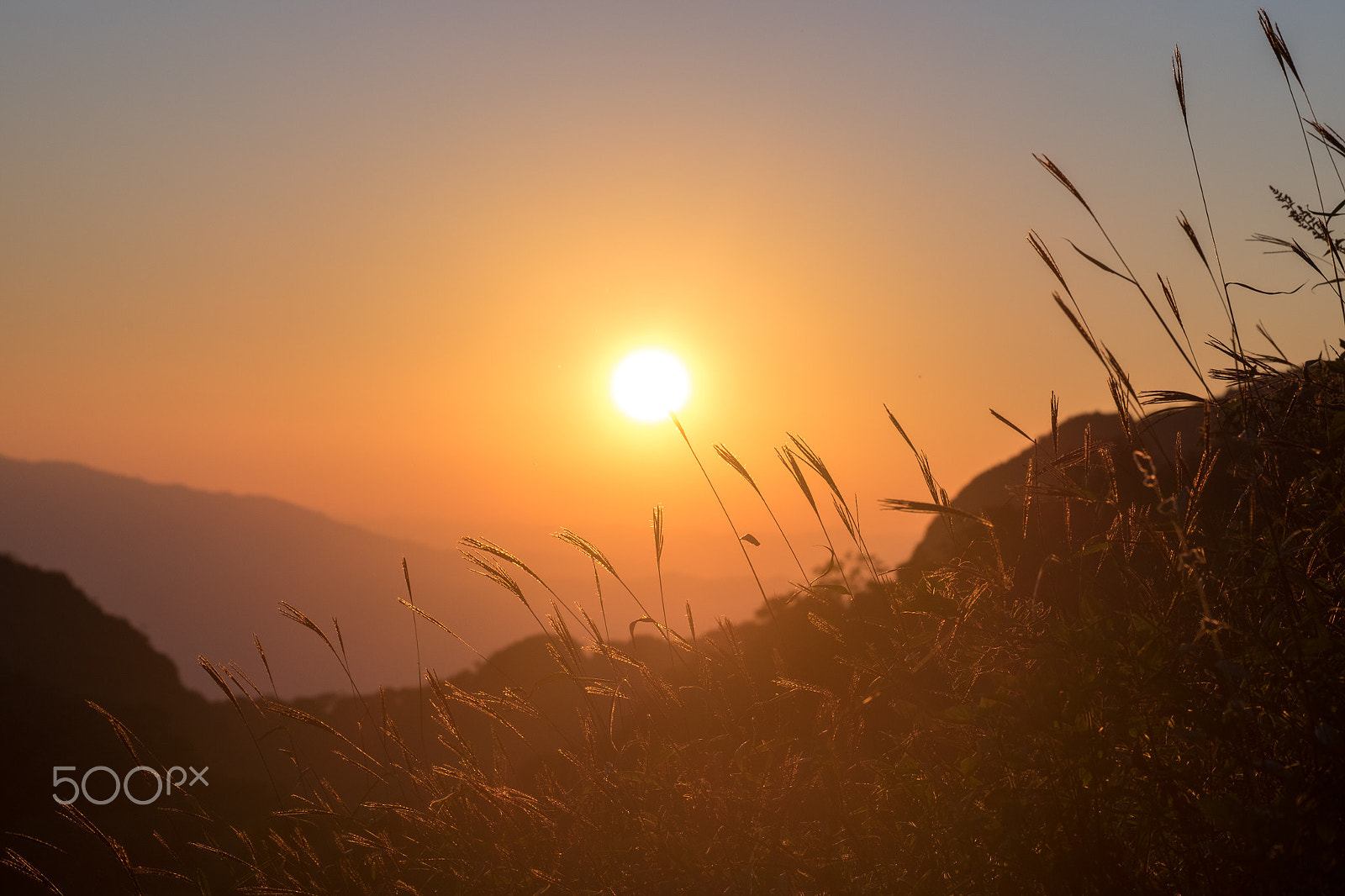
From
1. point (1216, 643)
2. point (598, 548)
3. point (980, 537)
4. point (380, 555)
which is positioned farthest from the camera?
point (380, 555)

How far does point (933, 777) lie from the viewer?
1544 millimetres

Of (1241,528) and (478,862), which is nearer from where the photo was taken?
(1241,528)

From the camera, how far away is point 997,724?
4.98 feet

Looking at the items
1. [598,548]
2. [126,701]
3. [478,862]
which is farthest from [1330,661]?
[126,701]

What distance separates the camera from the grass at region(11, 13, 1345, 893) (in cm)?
133

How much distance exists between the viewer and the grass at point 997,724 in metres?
1.33

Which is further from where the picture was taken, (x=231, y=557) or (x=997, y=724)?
(x=231, y=557)

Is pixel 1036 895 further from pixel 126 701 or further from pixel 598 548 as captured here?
pixel 126 701

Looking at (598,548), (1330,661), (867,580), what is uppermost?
(598,548)

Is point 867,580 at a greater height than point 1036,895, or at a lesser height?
greater

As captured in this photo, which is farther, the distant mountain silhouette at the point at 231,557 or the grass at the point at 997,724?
the distant mountain silhouette at the point at 231,557

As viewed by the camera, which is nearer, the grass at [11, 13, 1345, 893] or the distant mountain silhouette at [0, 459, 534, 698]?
the grass at [11, 13, 1345, 893]

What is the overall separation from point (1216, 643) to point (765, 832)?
1046 mm

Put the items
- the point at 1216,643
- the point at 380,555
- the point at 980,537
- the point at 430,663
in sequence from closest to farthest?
the point at 1216,643 → the point at 980,537 → the point at 430,663 → the point at 380,555
